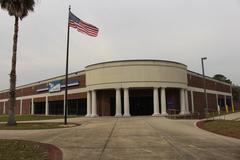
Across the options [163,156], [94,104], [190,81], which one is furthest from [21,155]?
[190,81]

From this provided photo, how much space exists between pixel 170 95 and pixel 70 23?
77.5ft

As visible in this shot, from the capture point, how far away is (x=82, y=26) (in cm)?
2634

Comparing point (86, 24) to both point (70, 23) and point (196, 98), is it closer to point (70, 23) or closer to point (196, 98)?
point (70, 23)

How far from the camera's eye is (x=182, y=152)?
1038 centimetres

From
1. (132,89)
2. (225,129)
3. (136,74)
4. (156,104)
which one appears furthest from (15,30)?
(156,104)

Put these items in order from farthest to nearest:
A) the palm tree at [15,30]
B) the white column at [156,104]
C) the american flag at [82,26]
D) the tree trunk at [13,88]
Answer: the white column at [156,104]
the american flag at [82,26]
the palm tree at [15,30]
the tree trunk at [13,88]

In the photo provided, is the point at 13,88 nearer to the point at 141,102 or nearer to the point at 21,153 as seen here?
the point at 21,153

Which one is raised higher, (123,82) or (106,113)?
(123,82)

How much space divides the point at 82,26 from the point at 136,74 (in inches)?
577

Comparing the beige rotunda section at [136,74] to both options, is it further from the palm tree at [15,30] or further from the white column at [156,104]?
the palm tree at [15,30]

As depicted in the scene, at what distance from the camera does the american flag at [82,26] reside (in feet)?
85.1

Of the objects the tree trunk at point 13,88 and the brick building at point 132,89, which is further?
the brick building at point 132,89

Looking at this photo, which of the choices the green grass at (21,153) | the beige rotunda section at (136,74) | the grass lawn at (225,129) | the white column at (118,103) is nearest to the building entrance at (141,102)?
the beige rotunda section at (136,74)

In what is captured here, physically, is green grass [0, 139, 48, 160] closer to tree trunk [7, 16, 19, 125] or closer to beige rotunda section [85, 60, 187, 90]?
tree trunk [7, 16, 19, 125]
